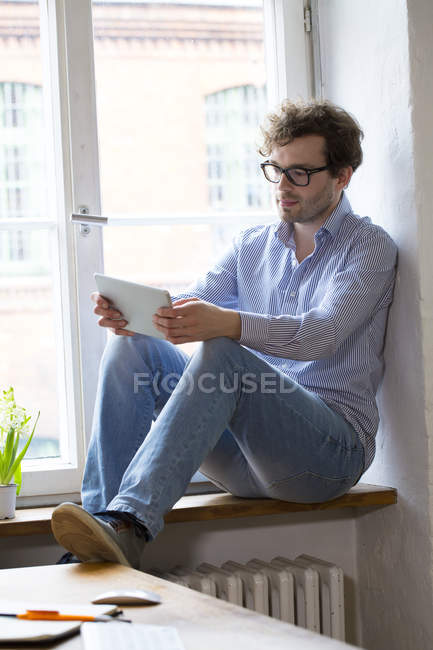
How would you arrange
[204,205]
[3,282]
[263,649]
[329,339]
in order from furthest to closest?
1. [204,205]
2. [3,282]
3. [329,339]
4. [263,649]

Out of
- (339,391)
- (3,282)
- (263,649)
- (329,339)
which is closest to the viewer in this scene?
(263,649)

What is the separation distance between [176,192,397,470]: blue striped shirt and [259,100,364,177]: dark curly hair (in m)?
0.11

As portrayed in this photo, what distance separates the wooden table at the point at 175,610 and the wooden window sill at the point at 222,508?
37cm

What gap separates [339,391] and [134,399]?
0.47 metres

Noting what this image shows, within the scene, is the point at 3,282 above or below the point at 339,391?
above

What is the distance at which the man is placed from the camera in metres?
1.47

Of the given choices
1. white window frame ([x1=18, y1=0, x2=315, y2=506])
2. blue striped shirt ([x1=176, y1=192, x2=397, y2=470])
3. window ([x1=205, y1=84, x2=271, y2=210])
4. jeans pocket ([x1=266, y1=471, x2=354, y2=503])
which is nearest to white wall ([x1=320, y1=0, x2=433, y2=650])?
blue striped shirt ([x1=176, y1=192, x2=397, y2=470])

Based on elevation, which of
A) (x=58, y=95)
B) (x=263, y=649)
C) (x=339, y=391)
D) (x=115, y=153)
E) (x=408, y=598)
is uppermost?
(x=58, y=95)

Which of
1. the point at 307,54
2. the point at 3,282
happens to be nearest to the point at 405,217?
the point at 307,54

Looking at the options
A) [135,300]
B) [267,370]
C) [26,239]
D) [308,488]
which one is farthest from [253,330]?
[26,239]

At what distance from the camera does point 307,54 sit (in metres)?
2.27

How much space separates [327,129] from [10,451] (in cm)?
107

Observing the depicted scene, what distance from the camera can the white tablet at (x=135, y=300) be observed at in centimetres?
159

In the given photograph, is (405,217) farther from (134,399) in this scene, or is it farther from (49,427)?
(49,427)
